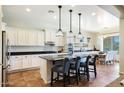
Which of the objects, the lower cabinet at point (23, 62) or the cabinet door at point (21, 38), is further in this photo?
the cabinet door at point (21, 38)

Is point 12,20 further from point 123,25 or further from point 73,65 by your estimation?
point 123,25

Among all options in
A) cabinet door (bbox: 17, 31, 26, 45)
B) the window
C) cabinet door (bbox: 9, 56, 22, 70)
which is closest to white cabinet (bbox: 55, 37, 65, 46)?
cabinet door (bbox: 17, 31, 26, 45)

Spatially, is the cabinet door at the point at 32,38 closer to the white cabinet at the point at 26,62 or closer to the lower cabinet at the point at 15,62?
the white cabinet at the point at 26,62

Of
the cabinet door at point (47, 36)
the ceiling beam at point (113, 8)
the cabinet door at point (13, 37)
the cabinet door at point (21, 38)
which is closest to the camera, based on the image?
the ceiling beam at point (113, 8)

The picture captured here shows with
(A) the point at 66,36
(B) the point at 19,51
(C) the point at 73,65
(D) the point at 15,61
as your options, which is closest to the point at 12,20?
(B) the point at 19,51

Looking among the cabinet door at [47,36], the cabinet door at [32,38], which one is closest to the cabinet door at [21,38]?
the cabinet door at [32,38]

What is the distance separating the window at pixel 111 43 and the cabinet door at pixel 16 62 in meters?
6.22

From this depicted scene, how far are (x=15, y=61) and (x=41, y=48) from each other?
1883 mm

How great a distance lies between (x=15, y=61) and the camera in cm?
545

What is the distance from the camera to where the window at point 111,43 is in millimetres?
8945

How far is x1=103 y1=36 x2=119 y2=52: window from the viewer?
29.3 ft

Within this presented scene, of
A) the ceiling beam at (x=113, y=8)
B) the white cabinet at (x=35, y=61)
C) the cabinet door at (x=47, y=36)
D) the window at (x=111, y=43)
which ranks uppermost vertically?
the ceiling beam at (x=113, y=8)

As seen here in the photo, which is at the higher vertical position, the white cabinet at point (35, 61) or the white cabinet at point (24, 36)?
the white cabinet at point (24, 36)
